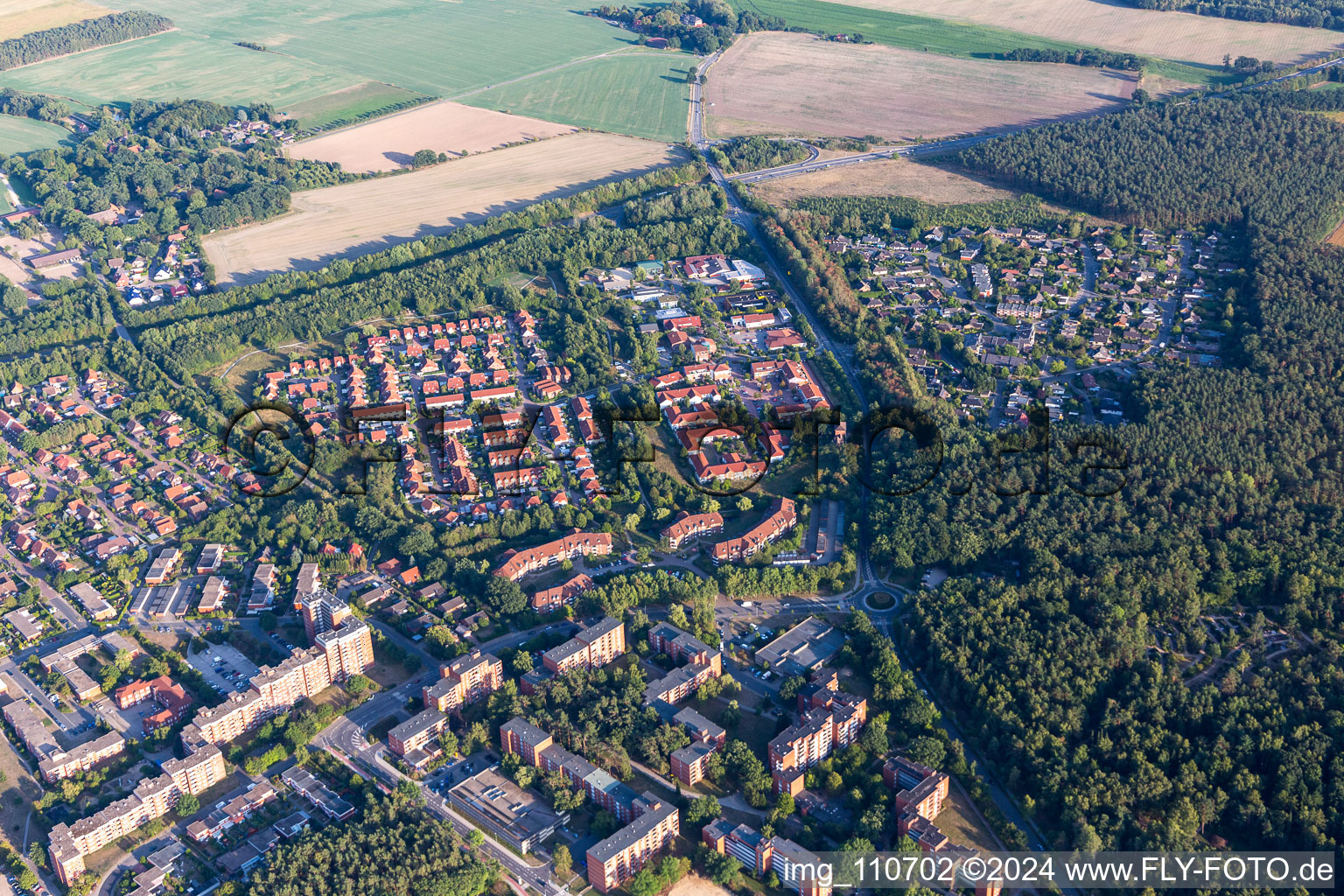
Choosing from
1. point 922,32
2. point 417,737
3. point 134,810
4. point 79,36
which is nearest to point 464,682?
point 417,737

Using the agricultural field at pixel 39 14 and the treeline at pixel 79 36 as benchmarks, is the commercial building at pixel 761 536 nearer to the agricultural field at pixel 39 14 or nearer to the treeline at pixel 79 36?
the treeline at pixel 79 36

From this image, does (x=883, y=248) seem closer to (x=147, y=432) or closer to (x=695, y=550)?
(x=695, y=550)

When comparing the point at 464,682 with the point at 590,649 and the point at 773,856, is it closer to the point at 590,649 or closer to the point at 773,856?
the point at 590,649

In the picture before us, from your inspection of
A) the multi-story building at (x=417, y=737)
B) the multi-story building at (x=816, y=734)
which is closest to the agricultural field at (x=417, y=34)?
the multi-story building at (x=417, y=737)

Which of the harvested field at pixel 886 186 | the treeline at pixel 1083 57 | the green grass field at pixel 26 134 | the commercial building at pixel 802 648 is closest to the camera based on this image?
the commercial building at pixel 802 648

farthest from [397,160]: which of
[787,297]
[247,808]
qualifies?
[247,808]

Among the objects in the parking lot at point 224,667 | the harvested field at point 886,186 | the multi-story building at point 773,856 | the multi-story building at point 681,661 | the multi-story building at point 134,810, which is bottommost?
the multi-story building at point 134,810

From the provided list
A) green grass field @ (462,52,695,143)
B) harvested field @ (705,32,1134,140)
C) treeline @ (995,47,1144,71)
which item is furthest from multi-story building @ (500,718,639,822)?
treeline @ (995,47,1144,71)
